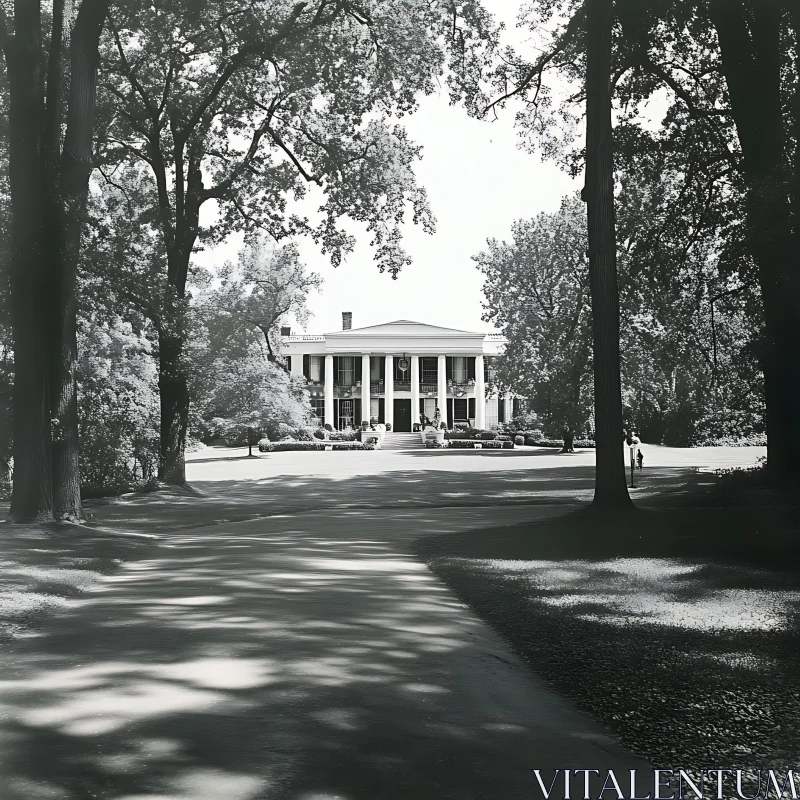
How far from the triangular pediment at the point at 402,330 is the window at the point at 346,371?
2.71m

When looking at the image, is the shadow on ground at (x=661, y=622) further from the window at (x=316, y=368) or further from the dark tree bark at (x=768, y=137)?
the window at (x=316, y=368)

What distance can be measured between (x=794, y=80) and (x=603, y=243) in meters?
8.97

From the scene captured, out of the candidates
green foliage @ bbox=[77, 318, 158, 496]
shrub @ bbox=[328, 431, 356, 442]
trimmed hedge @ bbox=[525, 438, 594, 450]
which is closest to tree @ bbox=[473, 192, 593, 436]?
trimmed hedge @ bbox=[525, 438, 594, 450]

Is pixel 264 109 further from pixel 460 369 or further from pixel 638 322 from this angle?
pixel 460 369

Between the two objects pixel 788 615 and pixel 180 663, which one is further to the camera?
pixel 788 615

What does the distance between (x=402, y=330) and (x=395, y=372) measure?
14.2ft

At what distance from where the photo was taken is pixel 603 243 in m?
17.6

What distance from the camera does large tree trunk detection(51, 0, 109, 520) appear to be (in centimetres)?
1543

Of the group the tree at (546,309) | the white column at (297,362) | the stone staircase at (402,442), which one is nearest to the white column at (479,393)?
the stone staircase at (402,442)

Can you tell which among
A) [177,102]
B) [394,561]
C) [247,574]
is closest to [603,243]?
[394,561]

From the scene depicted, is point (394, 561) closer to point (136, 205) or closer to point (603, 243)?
point (603, 243)

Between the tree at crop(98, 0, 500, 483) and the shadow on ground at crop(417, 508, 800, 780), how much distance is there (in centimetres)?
1366

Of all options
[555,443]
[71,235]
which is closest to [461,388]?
[555,443]

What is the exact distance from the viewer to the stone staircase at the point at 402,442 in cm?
6650
